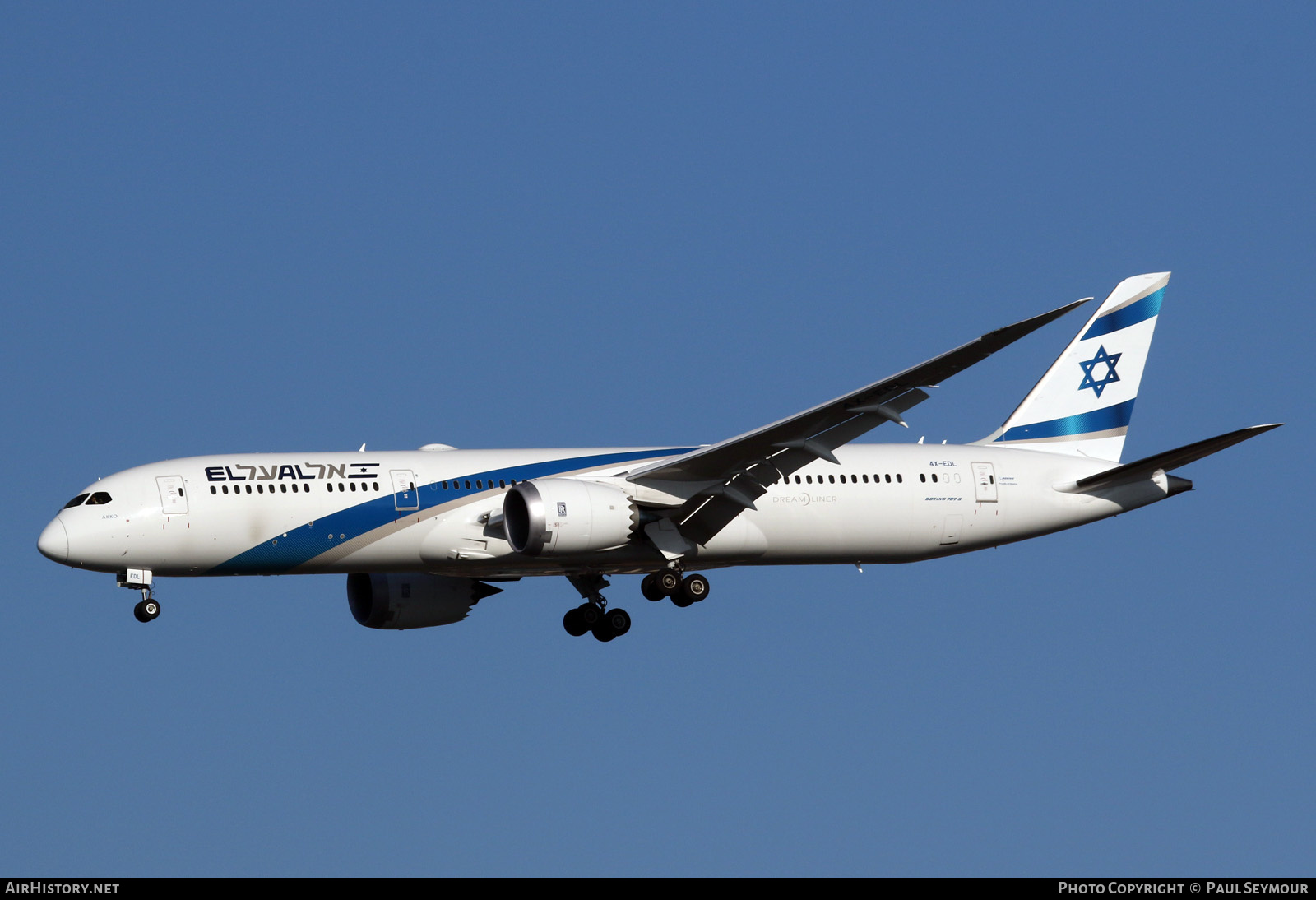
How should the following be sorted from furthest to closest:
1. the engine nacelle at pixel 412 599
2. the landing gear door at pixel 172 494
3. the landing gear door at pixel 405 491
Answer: the engine nacelle at pixel 412 599 → the landing gear door at pixel 405 491 → the landing gear door at pixel 172 494

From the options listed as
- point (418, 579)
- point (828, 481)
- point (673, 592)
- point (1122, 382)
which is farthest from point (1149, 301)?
point (418, 579)

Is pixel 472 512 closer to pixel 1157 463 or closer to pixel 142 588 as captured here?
pixel 142 588

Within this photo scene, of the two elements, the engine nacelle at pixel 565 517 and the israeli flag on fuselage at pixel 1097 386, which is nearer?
the engine nacelle at pixel 565 517

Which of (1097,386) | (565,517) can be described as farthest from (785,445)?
(1097,386)

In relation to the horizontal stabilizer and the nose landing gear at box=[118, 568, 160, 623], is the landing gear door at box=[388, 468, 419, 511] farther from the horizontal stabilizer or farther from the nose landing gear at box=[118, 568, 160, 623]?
the horizontal stabilizer

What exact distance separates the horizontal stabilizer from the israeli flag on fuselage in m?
1.81

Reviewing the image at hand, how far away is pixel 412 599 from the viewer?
4725 centimetres

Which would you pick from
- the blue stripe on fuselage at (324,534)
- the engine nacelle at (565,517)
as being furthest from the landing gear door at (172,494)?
the engine nacelle at (565,517)

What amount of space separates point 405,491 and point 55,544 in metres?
7.33

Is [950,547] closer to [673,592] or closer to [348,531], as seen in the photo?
[673,592]

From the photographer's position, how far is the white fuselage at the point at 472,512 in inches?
1593

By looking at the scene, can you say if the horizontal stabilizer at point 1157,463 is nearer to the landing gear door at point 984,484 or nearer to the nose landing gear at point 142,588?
the landing gear door at point 984,484

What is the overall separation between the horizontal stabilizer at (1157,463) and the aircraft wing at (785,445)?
7.45 meters

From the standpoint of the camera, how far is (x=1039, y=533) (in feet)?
153
